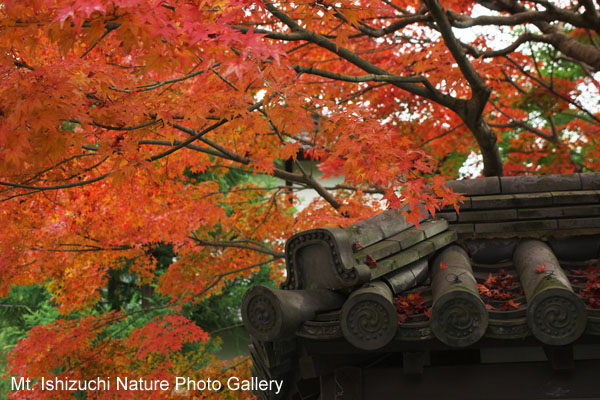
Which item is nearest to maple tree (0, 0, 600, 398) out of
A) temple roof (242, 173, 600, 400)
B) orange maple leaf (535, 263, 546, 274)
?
temple roof (242, 173, 600, 400)

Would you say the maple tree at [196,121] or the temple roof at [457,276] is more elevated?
the maple tree at [196,121]

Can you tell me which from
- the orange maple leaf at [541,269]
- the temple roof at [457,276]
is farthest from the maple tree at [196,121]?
the orange maple leaf at [541,269]

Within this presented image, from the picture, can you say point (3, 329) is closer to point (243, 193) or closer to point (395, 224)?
point (243, 193)

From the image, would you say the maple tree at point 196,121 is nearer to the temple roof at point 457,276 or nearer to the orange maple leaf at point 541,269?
the temple roof at point 457,276

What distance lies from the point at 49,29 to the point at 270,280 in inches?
539

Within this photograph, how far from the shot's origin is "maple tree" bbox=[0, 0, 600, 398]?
4.11 m

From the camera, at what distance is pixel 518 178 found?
5.21 m

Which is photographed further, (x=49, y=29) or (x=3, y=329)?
(x=3, y=329)

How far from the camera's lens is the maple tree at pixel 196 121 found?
4.11 meters

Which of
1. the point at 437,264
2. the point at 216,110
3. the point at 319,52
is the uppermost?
the point at 319,52

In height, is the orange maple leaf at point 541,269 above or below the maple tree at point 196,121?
below

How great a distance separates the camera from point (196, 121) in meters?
5.43

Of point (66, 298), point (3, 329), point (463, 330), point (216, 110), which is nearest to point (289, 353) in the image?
point (463, 330)

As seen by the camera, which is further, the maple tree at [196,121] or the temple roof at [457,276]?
the maple tree at [196,121]
